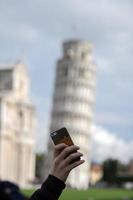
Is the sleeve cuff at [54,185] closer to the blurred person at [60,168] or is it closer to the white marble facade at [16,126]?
the blurred person at [60,168]

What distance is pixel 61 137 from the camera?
11.4ft

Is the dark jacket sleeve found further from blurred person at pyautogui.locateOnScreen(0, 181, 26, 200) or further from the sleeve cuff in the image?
blurred person at pyautogui.locateOnScreen(0, 181, 26, 200)

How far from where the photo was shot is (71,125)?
120 metres

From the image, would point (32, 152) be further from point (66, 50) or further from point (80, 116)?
point (66, 50)

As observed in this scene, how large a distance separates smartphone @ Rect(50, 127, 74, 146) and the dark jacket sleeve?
0.16 meters

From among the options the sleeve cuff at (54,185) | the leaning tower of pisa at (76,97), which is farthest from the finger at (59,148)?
the leaning tower of pisa at (76,97)

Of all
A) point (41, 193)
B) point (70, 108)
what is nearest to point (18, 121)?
point (70, 108)

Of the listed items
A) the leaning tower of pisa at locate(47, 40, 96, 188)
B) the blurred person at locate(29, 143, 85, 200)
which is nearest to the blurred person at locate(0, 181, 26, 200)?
the blurred person at locate(29, 143, 85, 200)

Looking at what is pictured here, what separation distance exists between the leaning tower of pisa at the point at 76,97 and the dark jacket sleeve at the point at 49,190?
11359 cm

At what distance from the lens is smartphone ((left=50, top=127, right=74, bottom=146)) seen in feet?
11.3

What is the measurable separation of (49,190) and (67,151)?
19 centimetres

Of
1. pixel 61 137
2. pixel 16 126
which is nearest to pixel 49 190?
pixel 61 137

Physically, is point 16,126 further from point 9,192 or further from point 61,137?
point 61,137

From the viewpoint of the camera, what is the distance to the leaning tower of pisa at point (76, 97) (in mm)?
119188
